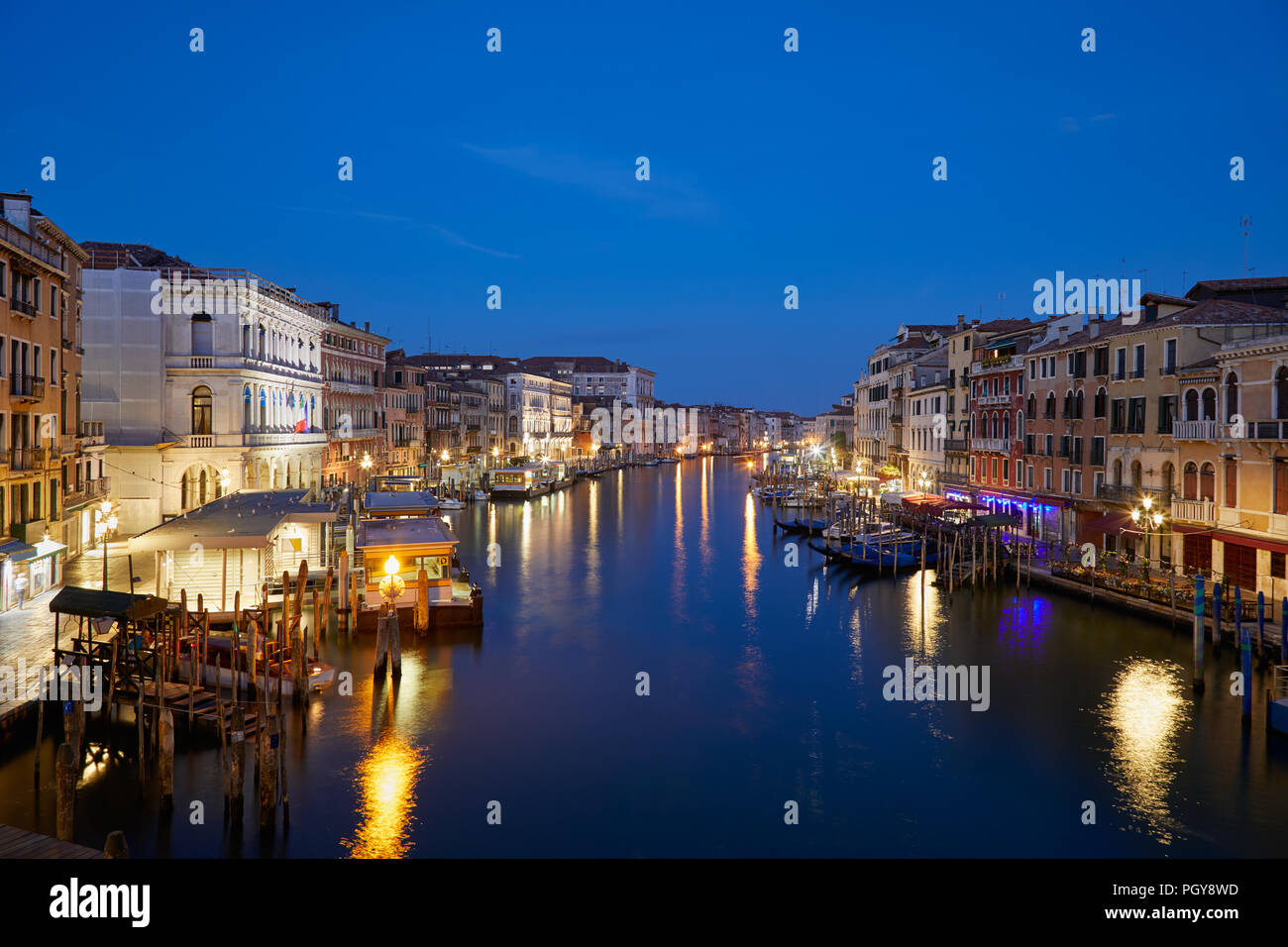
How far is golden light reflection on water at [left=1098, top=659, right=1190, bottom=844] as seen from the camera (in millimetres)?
12508

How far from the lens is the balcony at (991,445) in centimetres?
3512

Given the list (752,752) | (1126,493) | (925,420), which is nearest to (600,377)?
(925,420)

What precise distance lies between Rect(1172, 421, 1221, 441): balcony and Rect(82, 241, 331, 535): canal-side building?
29442mm

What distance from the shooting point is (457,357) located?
91500mm

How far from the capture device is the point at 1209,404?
22906mm

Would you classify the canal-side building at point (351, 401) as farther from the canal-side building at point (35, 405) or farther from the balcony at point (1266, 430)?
the balcony at point (1266, 430)

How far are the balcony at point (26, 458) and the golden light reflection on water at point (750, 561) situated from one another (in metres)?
18.0

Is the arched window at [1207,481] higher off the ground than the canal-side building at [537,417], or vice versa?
the canal-side building at [537,417]

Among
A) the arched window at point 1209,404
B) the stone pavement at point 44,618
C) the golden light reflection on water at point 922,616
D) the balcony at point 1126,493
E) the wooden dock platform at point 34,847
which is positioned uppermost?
the arched window at point 1209,404

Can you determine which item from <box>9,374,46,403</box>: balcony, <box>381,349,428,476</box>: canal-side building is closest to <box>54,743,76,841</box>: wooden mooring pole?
<box>9,374,46,403</box>: balcony

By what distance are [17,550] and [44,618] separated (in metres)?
1.73

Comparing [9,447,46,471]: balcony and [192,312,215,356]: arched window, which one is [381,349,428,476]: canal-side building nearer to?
[192,312,215,356]: arched window

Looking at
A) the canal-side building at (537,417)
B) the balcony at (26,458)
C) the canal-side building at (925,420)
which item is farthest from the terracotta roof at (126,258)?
the canal-side building at (537,417)
